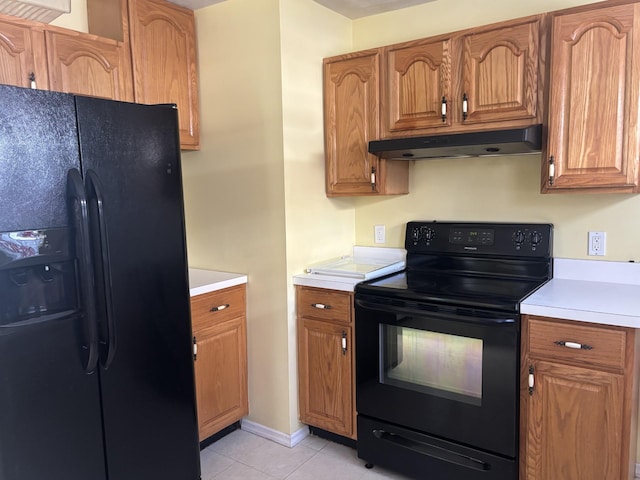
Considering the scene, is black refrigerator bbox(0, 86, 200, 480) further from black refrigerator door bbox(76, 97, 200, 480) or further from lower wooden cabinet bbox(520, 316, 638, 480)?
lower wooden cabinet bbox(520, 316, 638, 480)

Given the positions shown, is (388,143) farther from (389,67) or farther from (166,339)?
(166,339)

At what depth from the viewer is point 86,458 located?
5.45 ft

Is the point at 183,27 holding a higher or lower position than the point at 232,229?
higher

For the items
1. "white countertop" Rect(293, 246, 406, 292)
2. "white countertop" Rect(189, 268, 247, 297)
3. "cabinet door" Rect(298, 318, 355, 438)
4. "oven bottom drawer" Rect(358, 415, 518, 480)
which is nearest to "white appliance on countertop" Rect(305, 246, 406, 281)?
"white countertop" Rect(293, 246, 406, 292)

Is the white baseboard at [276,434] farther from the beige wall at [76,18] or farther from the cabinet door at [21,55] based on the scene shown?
the beige wall at [76,18]

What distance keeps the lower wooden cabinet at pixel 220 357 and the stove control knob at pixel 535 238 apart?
1.52 m

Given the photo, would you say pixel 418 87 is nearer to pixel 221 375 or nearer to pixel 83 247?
pixel 83 247

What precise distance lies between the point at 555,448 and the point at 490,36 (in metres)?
1.76

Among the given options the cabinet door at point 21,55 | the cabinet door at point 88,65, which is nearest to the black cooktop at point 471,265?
the cabinet door at point 88,65

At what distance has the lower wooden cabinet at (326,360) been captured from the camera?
2.44 metres

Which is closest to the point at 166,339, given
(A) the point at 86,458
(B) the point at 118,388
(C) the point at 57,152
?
(B) the point at 118,388

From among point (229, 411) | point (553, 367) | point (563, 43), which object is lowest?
point (229, 411)

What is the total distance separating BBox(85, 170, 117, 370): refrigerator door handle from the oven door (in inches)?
44.7

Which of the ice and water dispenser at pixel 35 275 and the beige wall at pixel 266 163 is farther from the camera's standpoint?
the beige wall at pixel 266 163
